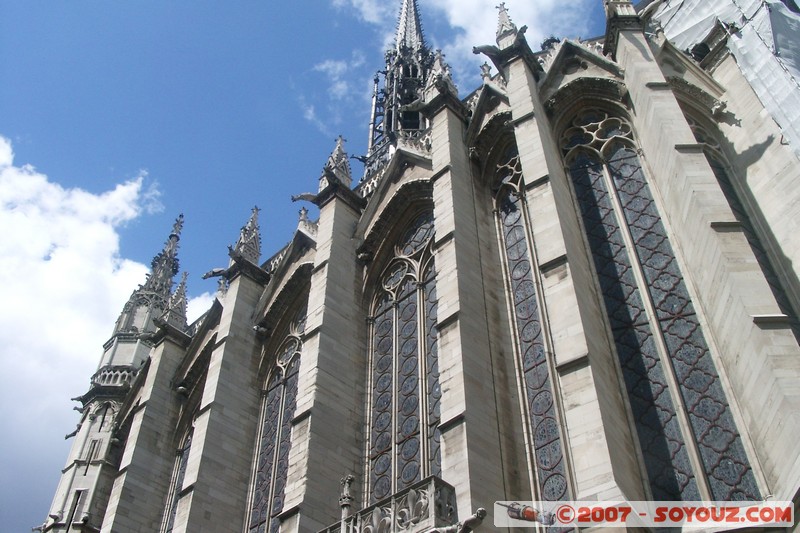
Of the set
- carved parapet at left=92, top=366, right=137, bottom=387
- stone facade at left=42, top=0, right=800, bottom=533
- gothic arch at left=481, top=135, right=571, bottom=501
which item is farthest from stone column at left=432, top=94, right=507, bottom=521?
carved parapet at left=92, top=366, right=137, bottom=387

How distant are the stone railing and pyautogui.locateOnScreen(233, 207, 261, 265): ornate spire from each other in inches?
371

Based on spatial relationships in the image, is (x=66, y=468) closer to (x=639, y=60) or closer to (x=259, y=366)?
(x=259, y=366)

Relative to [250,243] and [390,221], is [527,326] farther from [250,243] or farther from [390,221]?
[250,243]

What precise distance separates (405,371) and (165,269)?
15.9m

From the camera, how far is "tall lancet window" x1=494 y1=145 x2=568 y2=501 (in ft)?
31.9

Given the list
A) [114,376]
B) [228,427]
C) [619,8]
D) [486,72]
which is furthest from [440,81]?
[114,376]

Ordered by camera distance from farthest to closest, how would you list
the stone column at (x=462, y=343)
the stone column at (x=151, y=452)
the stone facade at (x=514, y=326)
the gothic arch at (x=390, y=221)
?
the stone column at (x=151, y=452), the gothic arch at (x=390, y=221), the stone column at (x=462, y=343), the stone facade at (x=514, y=326)

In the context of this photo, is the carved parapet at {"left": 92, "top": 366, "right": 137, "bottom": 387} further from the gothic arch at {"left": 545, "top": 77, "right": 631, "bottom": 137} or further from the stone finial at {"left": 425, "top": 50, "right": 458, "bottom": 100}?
the gothic arch at {"left": 545, "top": 77, "right": 631, "bottom": 137}

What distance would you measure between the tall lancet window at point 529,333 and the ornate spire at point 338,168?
13.6ft

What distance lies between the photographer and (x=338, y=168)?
1728 centimetres

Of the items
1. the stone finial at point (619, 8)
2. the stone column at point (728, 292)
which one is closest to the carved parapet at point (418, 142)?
the stone finial at point (619, 8)

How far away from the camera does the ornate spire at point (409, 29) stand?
111 feet

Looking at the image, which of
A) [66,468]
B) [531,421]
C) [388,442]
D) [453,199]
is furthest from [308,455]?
[66,468]

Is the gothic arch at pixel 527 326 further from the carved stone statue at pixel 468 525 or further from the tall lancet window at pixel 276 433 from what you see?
the tall lancet window at pixel 276 433
